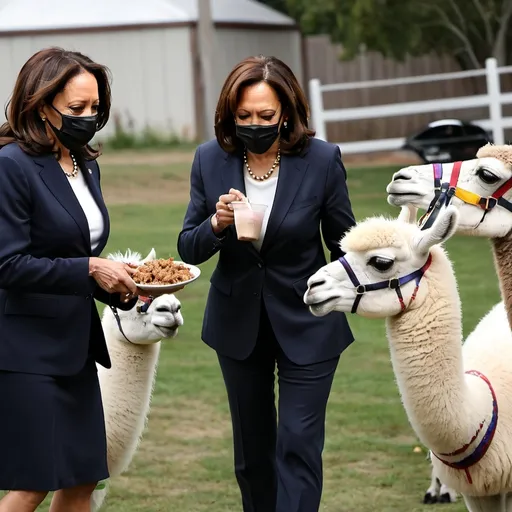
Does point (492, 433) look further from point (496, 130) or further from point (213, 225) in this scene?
point (496, 130)

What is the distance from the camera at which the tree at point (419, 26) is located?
19.4 m

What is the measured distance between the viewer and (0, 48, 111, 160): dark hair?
13.6 ft

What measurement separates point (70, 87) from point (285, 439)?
150 centimetres

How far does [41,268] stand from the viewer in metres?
4.04

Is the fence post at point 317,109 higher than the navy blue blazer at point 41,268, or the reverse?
the navy blue blazer at point 41,268

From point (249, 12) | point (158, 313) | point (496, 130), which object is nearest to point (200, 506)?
point (158, 313)

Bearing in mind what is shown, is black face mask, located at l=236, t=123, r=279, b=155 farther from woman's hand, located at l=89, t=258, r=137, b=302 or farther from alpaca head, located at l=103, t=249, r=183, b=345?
alpaca head, located at l=103, t=249, r=183, b=345

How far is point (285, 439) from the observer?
461 centimetres

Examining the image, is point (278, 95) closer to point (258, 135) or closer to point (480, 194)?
point (258, 135)

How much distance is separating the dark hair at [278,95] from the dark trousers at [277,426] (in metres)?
0.66

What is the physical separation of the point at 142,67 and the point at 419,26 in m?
7.26

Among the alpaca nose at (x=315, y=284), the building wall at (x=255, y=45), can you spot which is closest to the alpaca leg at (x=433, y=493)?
the alpaca nose at (x=315, y=284)

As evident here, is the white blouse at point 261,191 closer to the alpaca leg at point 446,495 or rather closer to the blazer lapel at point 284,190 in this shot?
the blazer lapel at point 284,190

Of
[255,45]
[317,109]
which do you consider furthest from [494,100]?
[255,45]
